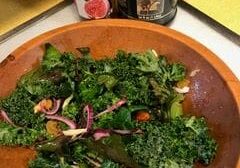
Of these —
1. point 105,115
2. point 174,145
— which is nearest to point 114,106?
point 105,115

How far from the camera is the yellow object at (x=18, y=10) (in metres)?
0.90

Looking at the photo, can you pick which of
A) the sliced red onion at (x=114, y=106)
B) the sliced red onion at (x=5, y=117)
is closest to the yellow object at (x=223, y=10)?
the sliced red onion at (x=114, y=106)

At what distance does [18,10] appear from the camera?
3.04ft

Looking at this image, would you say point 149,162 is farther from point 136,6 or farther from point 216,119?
point 136,6

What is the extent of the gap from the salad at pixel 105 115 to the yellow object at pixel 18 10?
0.63ft

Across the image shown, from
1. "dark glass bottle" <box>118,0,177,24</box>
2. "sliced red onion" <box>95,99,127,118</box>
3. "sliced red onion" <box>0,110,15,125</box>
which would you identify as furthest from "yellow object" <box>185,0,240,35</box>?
"sliced red onion" <box>0,110,15,125</box>

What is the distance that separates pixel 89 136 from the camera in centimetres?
66

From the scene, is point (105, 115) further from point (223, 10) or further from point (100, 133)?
point (223, 10)

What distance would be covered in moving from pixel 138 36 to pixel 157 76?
10 cm

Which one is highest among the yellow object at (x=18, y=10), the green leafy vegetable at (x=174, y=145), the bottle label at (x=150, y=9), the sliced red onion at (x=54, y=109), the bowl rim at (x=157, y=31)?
the yellow object at (x=18, y=10)

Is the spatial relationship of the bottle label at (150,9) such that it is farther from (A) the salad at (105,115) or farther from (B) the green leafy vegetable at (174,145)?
(B) the green leafy vegetable at (174,145)

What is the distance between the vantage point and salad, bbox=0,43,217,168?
625 mm

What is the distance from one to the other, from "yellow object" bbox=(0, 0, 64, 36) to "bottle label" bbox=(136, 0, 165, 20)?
0.25 m

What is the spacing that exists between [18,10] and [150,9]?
1.09 ft
